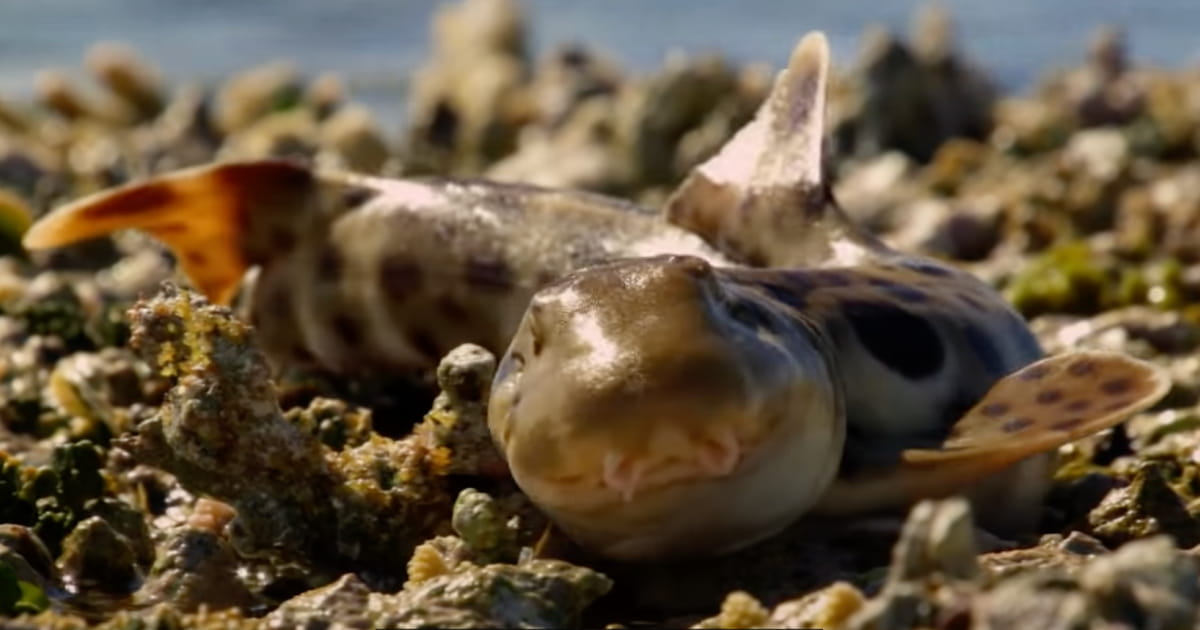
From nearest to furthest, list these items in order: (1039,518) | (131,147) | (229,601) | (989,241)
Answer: (229,601)
(1039,518)
(989,241)
(131,147)

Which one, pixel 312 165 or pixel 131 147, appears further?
pixel 131 147

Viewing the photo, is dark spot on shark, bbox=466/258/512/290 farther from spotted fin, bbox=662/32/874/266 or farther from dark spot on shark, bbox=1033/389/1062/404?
dark spot on shark, bbox=1033/389/1062/404

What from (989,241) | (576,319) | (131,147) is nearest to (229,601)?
(576,319)

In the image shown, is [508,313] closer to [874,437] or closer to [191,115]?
[874,437]

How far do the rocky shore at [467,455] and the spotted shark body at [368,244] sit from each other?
0.19 metres

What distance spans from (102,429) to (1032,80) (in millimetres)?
13251

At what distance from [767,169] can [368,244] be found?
1202mm

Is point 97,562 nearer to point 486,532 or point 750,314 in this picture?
point 486,532

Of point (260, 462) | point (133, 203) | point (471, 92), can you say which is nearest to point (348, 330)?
point (133, 203)

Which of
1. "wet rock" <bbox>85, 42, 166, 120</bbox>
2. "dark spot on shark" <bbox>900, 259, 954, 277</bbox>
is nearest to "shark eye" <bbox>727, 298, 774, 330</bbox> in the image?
"dark spot on shark" <bbox>900, 259, 954, 277</bbox>

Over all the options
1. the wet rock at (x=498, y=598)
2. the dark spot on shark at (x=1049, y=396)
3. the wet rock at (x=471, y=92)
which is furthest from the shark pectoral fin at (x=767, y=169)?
the wet rock at (x=471, y=92)

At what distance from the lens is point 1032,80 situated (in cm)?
1853

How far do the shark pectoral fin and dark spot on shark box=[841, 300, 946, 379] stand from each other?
97 cm

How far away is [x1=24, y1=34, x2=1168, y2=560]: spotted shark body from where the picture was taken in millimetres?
4250
